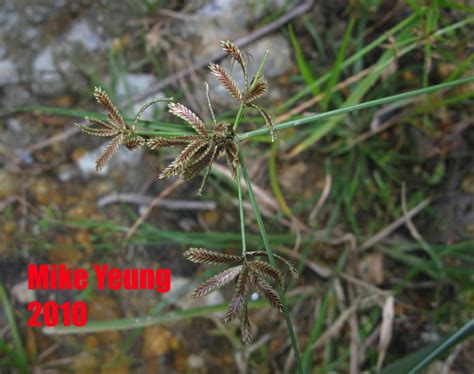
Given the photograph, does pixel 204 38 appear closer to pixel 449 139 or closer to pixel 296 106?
pixel 296 106

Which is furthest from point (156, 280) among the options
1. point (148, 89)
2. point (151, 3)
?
point (151, 3)

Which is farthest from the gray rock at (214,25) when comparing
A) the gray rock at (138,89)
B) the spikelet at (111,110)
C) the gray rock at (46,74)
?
the spikelet at (111,110)

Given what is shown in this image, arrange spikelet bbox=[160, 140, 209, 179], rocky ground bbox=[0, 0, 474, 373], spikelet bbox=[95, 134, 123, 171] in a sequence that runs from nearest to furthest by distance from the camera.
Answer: spikelet bbox=[160, 140, 209, 179], spikelet bbox=[95, 134, 123, 171], rocky ground bbox=[0, 0, 474, 373]

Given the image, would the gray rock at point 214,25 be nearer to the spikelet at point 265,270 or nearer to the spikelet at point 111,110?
the spikelet at point 111,110

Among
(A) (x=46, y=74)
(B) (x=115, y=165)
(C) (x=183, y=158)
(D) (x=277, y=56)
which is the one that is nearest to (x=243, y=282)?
(C) (x=183, y=158)

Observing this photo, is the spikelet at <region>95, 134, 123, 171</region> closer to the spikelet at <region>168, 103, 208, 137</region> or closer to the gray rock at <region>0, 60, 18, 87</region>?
the spikelet at <region>168, 103, 208, 137</region>

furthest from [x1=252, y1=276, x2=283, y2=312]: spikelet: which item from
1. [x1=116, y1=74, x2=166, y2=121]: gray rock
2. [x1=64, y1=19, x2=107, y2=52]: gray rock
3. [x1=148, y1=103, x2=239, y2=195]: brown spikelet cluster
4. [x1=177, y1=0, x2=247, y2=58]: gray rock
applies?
[x1=64, y1=19, x2=107, y2=52]: gray rock

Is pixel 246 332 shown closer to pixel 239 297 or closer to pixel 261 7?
pixel 239 297
